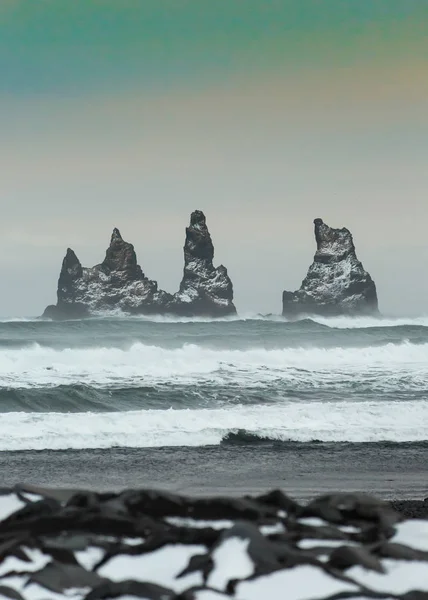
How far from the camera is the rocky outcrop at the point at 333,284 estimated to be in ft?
212

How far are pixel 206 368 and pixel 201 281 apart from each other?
153 feet

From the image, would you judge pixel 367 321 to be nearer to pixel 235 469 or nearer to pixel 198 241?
pixel 198 241

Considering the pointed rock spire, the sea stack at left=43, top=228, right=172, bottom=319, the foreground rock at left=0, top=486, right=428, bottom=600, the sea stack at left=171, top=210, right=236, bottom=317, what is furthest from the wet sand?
the pointed rock spire

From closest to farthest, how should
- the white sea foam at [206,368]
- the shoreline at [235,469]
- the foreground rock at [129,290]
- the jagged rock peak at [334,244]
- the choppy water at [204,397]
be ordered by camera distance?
the shoreline at [235,469], the choppy water at [204,397], the white sea foam at [206,368], the foreground rock at [129,290], the jagged rock peak at [334,244]

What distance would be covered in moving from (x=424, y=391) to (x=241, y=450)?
831 centimetres

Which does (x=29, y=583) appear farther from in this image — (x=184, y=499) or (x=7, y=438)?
(x=7, y=438)

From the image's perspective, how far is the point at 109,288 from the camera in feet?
221

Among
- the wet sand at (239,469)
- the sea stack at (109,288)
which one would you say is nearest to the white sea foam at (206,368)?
the wet sand at (239,469)

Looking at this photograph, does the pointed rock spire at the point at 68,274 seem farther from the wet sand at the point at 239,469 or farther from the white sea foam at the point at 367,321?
the wet sand at the point at 239,469

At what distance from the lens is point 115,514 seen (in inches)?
121

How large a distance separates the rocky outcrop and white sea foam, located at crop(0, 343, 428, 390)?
32881 mm

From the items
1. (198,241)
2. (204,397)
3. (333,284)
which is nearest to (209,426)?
(204,397)

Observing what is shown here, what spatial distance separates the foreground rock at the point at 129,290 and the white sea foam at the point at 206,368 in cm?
3429

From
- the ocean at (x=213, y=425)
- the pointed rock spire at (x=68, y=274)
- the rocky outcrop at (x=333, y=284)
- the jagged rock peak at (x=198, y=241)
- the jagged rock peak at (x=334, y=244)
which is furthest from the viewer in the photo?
the jagged rock peak at (x=198, y=241)
